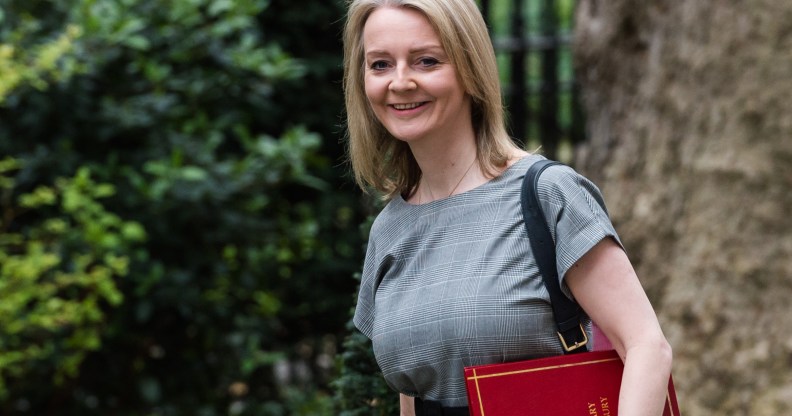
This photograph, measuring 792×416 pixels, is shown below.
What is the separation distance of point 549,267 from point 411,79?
1.52 feet

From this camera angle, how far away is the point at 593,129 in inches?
232

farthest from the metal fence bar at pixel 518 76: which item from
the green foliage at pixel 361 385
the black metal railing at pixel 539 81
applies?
the green foliage at pixel 361 385

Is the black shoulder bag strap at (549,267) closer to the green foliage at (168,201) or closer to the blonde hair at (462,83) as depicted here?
the blonde hair at (462,83)

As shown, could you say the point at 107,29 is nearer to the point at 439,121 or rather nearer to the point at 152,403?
the point at 152,403

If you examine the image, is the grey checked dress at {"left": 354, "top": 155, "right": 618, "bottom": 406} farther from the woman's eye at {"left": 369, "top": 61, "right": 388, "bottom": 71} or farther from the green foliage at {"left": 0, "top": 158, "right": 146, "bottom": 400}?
the green foliage at {"left": 0, "top": 158, "right": 146, "bottom": 400}

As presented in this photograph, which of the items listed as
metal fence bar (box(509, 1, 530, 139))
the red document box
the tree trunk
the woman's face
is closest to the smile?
the woman's face

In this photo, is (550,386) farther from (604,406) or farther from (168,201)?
(168,201)

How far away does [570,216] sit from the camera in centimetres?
223

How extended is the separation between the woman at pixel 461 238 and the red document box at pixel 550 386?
0.05 metres

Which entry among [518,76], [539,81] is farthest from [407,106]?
[539,81]

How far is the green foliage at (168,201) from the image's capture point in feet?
16.8

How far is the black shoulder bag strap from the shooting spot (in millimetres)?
2236

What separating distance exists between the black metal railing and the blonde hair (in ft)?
15.2

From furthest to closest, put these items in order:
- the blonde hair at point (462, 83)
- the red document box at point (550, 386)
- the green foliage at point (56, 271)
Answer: the green foliage at point (56, 271), the blonde hair at point (462, 83), the red document box at point (550, 386)
